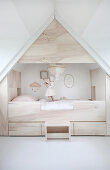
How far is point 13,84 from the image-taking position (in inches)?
147

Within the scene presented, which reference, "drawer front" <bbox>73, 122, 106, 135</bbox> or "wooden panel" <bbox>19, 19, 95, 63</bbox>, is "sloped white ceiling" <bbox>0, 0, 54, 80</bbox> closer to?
"wooden panel" <bbox>19, 19, 95, 63</bbox>

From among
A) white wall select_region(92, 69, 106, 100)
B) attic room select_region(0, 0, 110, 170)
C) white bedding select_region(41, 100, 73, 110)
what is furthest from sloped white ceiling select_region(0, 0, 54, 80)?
white wall select_region(92, 69, 106, 100)

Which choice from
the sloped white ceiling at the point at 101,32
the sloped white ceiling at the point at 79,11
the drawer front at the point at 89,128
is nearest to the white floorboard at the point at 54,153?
the drawer front at the point at 89,128

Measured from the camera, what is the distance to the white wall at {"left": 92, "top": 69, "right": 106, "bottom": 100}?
346cm

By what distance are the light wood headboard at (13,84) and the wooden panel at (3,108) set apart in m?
0.14

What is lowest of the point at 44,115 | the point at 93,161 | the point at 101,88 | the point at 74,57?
the point at 93,161

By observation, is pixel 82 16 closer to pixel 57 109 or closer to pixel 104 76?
pixel 104 76

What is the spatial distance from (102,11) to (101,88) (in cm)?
183

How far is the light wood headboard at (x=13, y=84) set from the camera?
3.53m

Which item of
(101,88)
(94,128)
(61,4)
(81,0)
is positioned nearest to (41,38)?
(61,4)

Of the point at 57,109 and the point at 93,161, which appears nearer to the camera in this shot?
the point at 93,161

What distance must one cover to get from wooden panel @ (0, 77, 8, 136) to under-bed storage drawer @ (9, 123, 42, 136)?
A: 0.12 metres

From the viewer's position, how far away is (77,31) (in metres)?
2.80

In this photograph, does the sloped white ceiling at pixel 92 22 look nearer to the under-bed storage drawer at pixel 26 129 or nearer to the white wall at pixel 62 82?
the white wall at pixel 62 82
